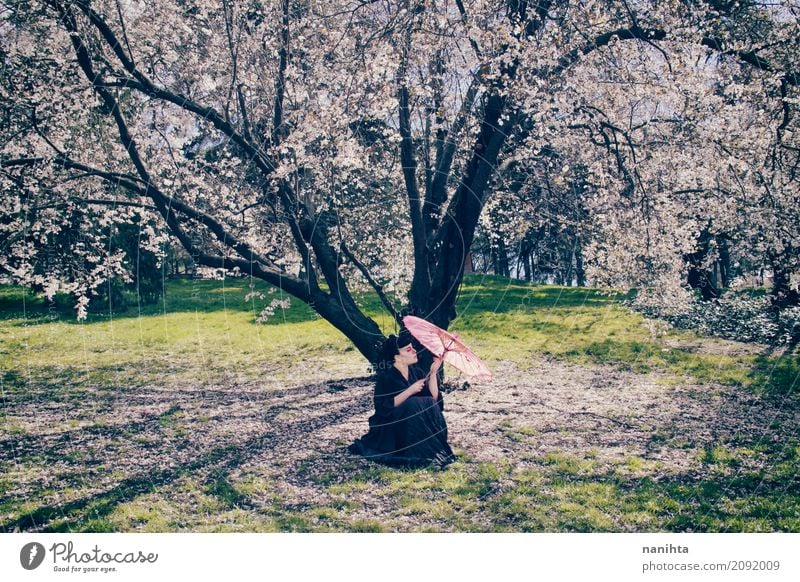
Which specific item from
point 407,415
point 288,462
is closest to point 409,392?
point 407,415

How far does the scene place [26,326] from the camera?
12.7 m

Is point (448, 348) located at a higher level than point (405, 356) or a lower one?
higher

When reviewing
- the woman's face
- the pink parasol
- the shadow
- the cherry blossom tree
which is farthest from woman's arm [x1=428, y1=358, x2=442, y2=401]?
the shadow

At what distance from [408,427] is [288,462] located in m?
1.51

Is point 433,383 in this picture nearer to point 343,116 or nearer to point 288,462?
point 288,462

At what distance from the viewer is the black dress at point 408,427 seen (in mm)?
6562

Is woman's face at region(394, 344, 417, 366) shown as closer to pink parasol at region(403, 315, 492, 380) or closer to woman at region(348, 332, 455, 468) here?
woman at region(348, 332, 455, 468)

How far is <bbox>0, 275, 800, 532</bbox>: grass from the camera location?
5.41m

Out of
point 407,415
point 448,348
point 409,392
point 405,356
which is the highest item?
point 448,348

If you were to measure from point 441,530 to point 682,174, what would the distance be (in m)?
6.54

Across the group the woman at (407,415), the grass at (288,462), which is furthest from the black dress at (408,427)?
the grass at (288,462)

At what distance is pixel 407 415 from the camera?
21.5ft

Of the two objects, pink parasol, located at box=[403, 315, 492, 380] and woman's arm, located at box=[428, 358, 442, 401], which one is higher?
pink parasol, located at box=[403, 315, 492, 380]

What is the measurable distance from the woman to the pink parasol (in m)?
0.63
